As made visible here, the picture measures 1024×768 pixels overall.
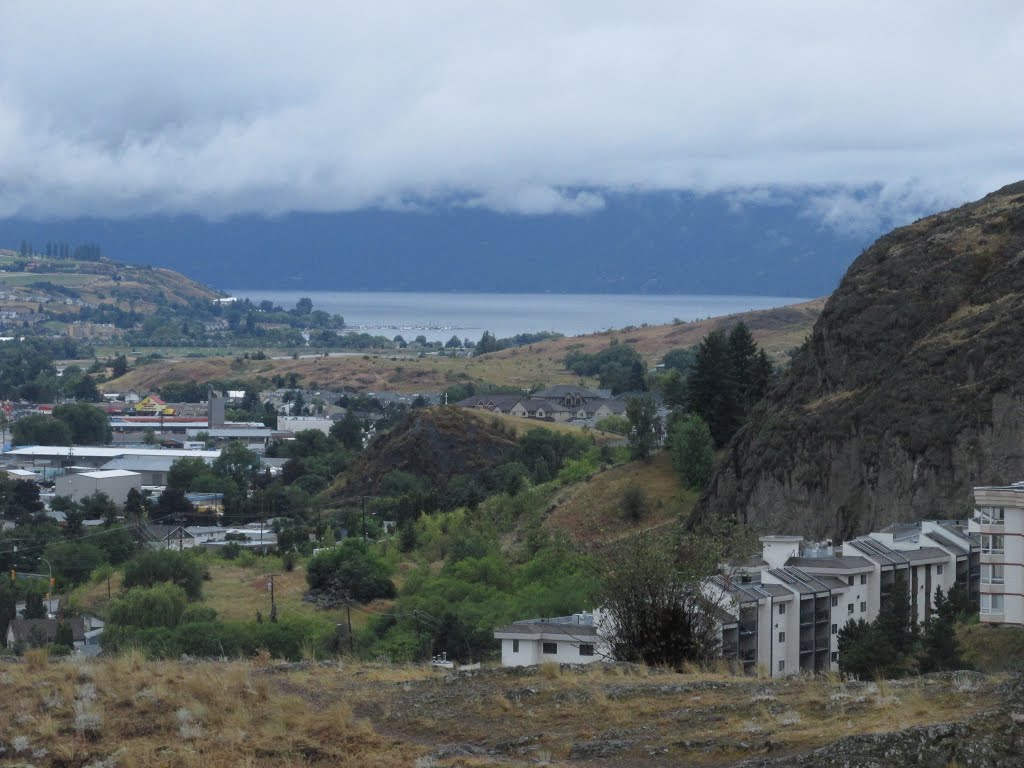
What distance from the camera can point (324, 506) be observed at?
239 feet

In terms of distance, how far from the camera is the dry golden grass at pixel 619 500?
49.8m

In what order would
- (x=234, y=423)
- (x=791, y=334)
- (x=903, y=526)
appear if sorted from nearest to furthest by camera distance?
(x=903, y=526) → (x=234, y=423) → (x=791, y=334)

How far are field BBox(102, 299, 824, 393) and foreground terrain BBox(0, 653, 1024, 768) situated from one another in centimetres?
10701

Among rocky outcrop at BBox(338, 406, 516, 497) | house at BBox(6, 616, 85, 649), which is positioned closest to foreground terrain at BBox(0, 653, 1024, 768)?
house at BBox(6, 616, 85, 649)

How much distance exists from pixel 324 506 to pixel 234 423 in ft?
155

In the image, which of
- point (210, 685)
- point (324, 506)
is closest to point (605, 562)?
point (210, 685)

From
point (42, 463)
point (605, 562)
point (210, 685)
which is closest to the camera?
point (210, 685)

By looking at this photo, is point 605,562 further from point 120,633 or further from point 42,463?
point 42,463

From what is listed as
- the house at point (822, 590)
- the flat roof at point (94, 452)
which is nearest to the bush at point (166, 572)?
the house at point (822, 590)

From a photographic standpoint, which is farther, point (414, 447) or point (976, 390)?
point (414, 447)

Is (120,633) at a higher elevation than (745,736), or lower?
lower

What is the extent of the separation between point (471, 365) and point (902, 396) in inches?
4231

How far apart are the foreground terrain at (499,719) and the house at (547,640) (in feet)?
27.8

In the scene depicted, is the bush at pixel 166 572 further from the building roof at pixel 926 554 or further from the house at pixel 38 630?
the building roof at pixel 926 554
